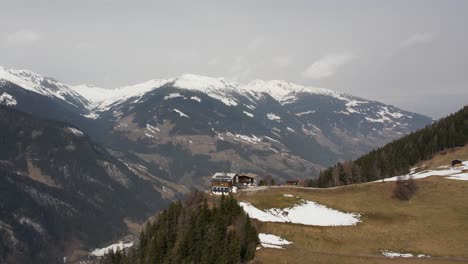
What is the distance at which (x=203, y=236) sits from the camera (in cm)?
13262

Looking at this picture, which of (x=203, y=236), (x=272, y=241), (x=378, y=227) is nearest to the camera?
(x=272, y=241)

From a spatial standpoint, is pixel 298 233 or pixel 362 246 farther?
pixel 298 233

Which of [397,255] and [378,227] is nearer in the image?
[397,255]

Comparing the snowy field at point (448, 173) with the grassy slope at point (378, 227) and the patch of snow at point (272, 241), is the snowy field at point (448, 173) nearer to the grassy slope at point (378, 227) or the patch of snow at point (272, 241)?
the grassy slope at point (378, 227)

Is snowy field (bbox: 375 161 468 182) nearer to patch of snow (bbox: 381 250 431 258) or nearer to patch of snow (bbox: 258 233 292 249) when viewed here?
patch of snow (bbox: 381 250 431 258)

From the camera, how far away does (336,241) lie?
125 m

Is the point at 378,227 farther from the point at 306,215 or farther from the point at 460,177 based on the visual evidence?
the point at 460,177

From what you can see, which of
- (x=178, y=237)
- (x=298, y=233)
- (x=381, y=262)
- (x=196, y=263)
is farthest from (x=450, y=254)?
(x=178, y=237)

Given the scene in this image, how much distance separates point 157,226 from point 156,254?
20.1m

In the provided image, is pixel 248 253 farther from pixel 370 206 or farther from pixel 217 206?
pixel 370 206

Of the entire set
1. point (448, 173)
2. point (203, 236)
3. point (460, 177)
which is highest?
point (448, 173)

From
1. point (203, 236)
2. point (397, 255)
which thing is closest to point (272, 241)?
point (203, 236)

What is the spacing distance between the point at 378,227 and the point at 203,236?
48.4 metres

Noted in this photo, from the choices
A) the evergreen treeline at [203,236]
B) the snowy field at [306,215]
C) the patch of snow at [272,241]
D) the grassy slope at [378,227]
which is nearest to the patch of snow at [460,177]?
the grassy slope at [378,227]
